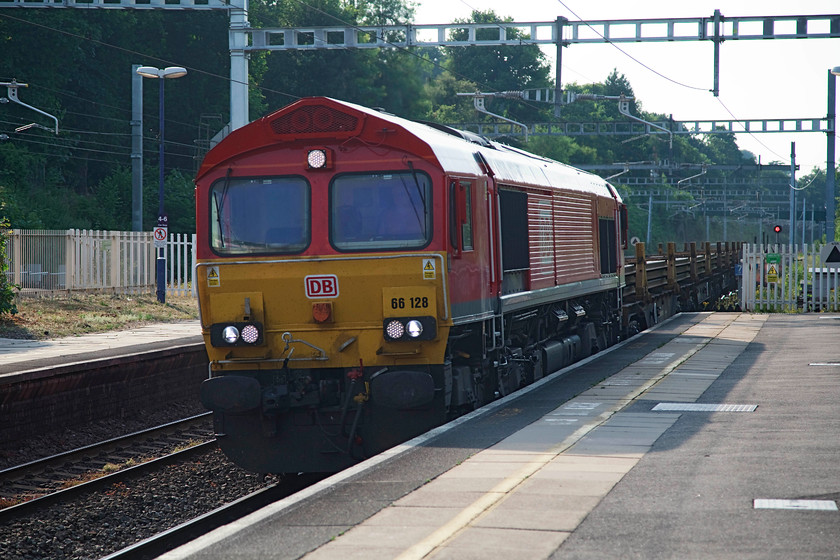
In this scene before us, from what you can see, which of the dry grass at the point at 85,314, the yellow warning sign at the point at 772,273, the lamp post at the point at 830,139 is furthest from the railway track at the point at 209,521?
the lamp post at the point at 830,139

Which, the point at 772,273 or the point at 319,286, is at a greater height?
the point at 319,286

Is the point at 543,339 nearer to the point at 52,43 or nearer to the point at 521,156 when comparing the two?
the point at 521,156

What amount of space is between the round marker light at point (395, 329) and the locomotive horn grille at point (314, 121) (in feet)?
6.49

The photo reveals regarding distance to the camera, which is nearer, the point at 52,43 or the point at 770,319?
the point at 770,319

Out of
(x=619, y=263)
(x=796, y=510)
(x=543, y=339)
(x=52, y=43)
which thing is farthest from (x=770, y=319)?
(x=52, y=43)

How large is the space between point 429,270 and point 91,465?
16.3 ft

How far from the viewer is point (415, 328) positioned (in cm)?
1038

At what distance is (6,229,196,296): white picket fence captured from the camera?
26.0 meters

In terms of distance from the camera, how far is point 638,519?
261 inches

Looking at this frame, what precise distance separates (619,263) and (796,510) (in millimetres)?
14603

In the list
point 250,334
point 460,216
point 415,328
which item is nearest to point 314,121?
point 460,216

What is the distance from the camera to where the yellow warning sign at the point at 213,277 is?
10.8 m

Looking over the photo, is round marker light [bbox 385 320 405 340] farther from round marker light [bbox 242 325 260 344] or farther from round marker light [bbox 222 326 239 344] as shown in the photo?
round marker light [bbox 222 326 239 344]

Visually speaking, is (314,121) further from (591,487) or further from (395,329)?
(591,487)
